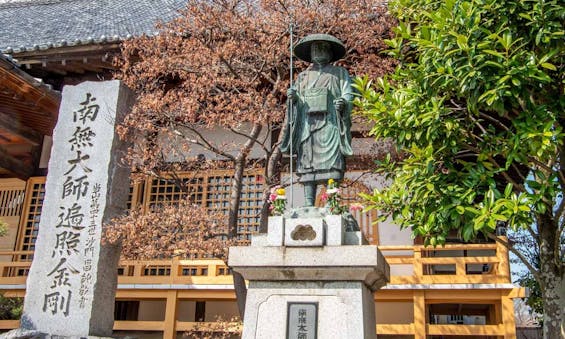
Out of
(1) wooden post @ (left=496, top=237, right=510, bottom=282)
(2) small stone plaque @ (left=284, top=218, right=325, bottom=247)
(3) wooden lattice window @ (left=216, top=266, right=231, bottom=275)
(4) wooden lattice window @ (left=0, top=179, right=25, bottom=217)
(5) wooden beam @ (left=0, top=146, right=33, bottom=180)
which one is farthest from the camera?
(4) wooden lattice window @ (left=0, top=179, right=25, bottom=217)

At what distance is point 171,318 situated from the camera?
998 centimetres

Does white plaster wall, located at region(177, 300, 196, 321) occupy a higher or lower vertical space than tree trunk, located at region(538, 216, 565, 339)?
lower

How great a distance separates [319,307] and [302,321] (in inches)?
8.4

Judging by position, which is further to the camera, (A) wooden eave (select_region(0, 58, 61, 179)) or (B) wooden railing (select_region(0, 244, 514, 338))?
(A) wooden eave (select_region(0, 58, 61, 179))

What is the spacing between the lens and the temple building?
9.16m

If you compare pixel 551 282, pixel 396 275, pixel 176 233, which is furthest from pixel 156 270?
pixel 551 282

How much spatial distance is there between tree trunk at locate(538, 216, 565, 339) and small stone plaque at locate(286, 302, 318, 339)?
2.91 meters

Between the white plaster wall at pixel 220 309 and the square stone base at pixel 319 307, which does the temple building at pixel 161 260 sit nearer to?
the white plaster wall at pixel 220 309

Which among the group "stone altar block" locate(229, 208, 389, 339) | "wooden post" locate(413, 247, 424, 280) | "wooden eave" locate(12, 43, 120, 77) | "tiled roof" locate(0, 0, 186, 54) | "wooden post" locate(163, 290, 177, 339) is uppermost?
"tiled roof" locate(0, 0, 186, 54)

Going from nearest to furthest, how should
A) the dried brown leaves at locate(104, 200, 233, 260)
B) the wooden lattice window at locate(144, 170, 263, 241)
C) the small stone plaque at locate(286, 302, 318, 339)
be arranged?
the small stone plaque at locate(286, 302, 318, 339) < the dried brown leaves at locate(104, 200, 233, 260) < the wooden lattice window at locate(144, 170, 263, 241)

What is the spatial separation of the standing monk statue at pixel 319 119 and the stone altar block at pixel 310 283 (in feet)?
2.28

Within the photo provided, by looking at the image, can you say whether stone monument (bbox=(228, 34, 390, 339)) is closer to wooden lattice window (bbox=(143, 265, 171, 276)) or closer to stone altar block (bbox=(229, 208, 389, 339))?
stone altar block (bbox=(229, 208, 389, 339))

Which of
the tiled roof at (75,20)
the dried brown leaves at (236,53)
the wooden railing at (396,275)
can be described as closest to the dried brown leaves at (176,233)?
the dried brown leaves at (236,53)

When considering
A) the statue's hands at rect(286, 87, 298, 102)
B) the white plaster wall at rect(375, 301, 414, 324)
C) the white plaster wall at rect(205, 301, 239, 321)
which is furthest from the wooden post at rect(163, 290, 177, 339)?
the statue's hands at rect(286, 87, 298, 102)
